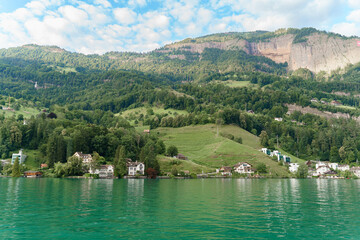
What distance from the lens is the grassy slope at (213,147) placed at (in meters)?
136

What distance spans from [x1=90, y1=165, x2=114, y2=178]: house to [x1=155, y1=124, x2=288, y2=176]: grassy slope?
22444 mm

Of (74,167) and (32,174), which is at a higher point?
(74,167)

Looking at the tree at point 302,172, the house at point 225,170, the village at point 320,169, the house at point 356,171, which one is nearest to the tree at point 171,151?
the house at point 225,170

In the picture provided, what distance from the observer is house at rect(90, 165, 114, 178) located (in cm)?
11083

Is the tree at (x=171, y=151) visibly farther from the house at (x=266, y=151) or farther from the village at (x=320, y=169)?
the house at (x=266, y=151)

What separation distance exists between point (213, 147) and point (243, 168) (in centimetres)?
2576

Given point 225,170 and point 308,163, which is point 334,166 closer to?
point 308,163

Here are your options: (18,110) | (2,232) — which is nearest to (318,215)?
(2,232)

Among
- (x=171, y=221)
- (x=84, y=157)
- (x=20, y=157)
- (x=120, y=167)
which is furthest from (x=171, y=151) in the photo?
(x=171, y=221)

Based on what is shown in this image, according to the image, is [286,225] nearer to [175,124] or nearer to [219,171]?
[219,171]

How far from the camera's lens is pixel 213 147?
152 m

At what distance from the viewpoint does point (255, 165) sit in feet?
439

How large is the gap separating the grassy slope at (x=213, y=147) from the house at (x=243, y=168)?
4.03m

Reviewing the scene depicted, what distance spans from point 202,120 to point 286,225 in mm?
172126
